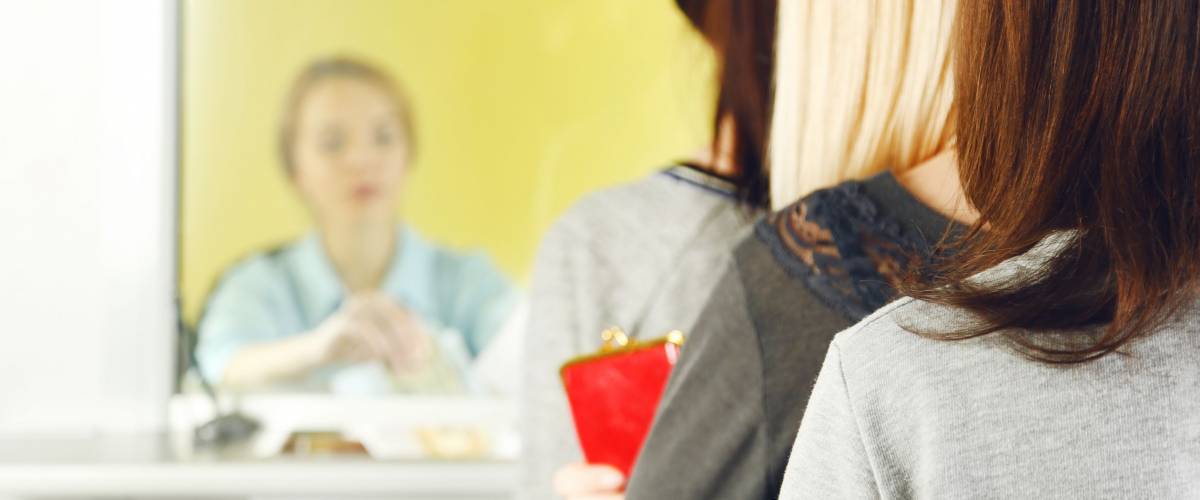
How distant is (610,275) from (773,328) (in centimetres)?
40

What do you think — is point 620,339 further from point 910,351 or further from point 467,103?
point 467,103

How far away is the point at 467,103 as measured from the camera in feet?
6.69

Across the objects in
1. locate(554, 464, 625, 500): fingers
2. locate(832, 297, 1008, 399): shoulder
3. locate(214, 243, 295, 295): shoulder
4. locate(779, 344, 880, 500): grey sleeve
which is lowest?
locate(214, 243, 295, 295): shoulder

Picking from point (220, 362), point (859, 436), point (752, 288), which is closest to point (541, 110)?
point (220, 362)

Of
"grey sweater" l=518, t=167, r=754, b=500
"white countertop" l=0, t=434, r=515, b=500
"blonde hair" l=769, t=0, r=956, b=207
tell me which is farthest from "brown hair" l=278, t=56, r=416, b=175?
"blonde hair" l=769, t=0, r=956, b=207

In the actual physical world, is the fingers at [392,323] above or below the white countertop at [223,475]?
above

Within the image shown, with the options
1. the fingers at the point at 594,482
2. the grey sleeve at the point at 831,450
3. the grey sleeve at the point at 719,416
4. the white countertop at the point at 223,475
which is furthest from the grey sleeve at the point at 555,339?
the white countertop at the point at 223,475

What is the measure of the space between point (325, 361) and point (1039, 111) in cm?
176

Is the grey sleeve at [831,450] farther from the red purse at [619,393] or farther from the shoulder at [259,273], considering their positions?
the shoulder at [259,273]

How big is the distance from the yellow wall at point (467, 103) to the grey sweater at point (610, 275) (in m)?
1.00

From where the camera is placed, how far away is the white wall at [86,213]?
2.05 meters

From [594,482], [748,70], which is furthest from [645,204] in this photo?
[594,482]

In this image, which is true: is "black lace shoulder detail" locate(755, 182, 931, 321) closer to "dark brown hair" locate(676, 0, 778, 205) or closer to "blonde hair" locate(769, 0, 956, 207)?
"blonde hair" locate(769, 0, 956, 207)

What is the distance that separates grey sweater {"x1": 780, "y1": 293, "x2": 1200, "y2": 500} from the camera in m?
0.47
